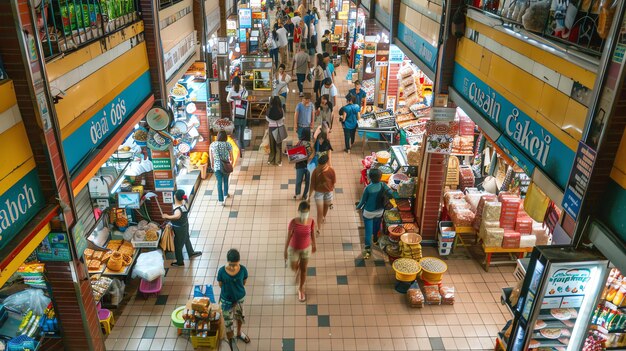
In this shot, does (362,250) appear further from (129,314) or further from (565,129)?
(565,129)

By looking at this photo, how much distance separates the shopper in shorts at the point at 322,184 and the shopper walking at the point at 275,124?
2.93 metres

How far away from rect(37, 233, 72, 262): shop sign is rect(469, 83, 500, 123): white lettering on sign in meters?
4.94

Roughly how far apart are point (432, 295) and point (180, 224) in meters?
4.23

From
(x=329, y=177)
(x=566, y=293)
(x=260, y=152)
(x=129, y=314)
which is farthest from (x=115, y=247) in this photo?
(x=566, y=293)

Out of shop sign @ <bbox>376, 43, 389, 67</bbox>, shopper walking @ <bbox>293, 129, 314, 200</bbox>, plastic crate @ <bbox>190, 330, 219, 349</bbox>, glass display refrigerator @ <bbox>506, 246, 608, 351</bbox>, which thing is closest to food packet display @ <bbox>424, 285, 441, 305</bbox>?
glass display refrigerator @ <bbox>506, 246, 608, 351</bbox>

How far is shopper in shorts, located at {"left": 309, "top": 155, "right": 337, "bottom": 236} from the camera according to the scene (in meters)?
8.41

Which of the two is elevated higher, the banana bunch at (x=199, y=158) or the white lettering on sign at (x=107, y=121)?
the white lettering on sign at (x=107, y=121)

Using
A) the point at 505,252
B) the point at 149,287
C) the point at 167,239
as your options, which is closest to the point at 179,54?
the point at 167,239

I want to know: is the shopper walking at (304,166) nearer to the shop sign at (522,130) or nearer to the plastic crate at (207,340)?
the shop sign at (522,130)

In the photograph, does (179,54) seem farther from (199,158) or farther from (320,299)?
(320,299)

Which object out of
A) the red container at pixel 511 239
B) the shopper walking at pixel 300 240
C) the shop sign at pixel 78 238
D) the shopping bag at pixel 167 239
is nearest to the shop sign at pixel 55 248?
the shop sign at pixel 78 238

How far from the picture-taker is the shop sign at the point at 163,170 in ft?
26.9

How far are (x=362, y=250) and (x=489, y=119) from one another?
3.70 m

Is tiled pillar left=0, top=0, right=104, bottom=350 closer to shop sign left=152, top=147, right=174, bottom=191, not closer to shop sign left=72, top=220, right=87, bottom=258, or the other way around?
shop sign left=72, top=220, right=87, bottom=258
